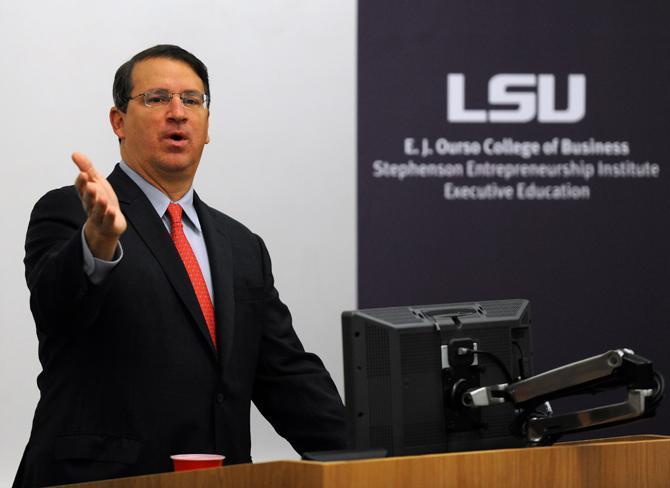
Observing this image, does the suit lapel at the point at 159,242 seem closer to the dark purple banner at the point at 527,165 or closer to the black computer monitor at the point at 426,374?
the black computer monitor at the point at 426,374

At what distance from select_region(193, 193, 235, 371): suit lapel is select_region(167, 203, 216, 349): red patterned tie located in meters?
0.02

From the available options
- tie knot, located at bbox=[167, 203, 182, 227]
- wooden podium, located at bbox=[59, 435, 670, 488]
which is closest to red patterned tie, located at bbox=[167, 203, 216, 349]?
tie knot, located at bbox=[167, 203, 182, 227]

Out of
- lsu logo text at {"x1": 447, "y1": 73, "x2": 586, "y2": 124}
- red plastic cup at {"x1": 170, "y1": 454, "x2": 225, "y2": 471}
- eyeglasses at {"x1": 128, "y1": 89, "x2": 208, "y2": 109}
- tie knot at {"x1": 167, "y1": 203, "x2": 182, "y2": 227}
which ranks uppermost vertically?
lsu logo text at {"x1": 447, "y1": 73, "x2": 586, "y2": 124}

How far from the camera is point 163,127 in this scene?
2.71m

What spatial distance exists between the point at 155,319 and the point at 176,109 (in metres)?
0.58

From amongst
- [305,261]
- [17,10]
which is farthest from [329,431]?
[17,10]

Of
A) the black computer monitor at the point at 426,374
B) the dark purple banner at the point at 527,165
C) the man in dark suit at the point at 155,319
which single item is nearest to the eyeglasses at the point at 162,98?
the man in dark suit at the point at 155,319

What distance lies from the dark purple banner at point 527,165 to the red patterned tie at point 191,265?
1.71 m

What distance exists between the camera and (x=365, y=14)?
431 cm

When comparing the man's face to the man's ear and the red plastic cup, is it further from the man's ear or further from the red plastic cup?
the red plastic cup

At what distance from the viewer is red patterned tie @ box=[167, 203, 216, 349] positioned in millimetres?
2621

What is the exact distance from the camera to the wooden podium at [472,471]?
1655mm

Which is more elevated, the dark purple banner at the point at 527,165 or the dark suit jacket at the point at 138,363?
the dark purple banner at the point at 527,165

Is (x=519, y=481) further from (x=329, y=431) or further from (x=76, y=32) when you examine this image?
(x=76, y=32)
